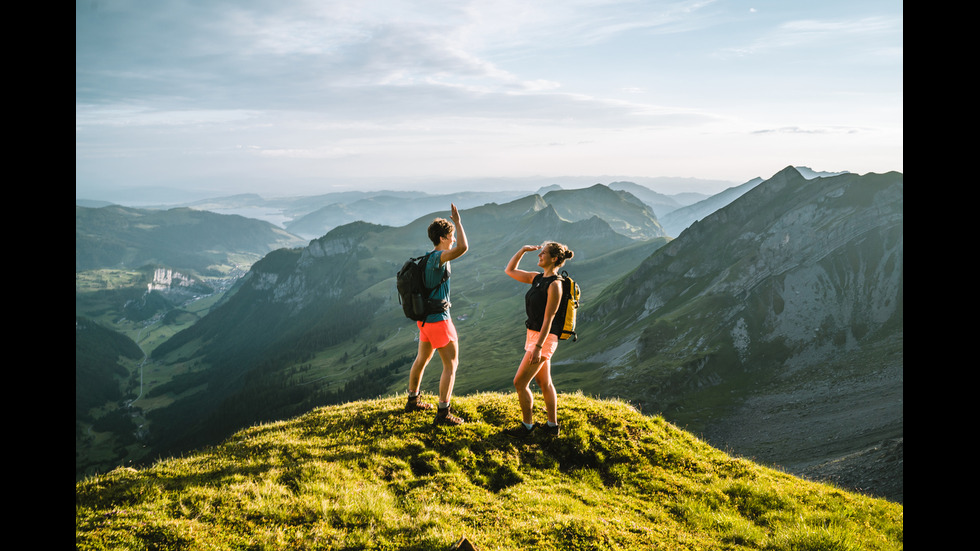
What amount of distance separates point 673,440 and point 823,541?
543 cm

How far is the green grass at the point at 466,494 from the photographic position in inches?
320

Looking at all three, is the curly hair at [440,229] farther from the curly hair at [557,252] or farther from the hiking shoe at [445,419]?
the hiking shoe at [445,419]

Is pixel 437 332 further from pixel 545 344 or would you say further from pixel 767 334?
→ pixel 767 334

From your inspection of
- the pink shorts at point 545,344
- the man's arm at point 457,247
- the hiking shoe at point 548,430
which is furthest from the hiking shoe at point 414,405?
the man's arm at point 457,247

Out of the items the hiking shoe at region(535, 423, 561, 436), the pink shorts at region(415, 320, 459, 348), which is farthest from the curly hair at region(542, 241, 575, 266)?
the hiking shoe at region(535, 423, 561, 436)

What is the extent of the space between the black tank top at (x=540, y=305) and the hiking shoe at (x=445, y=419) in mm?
3389

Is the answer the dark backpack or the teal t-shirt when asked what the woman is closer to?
the teal t-shirt

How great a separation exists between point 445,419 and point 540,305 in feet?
14.0

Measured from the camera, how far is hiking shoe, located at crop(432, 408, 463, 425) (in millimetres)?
13250
